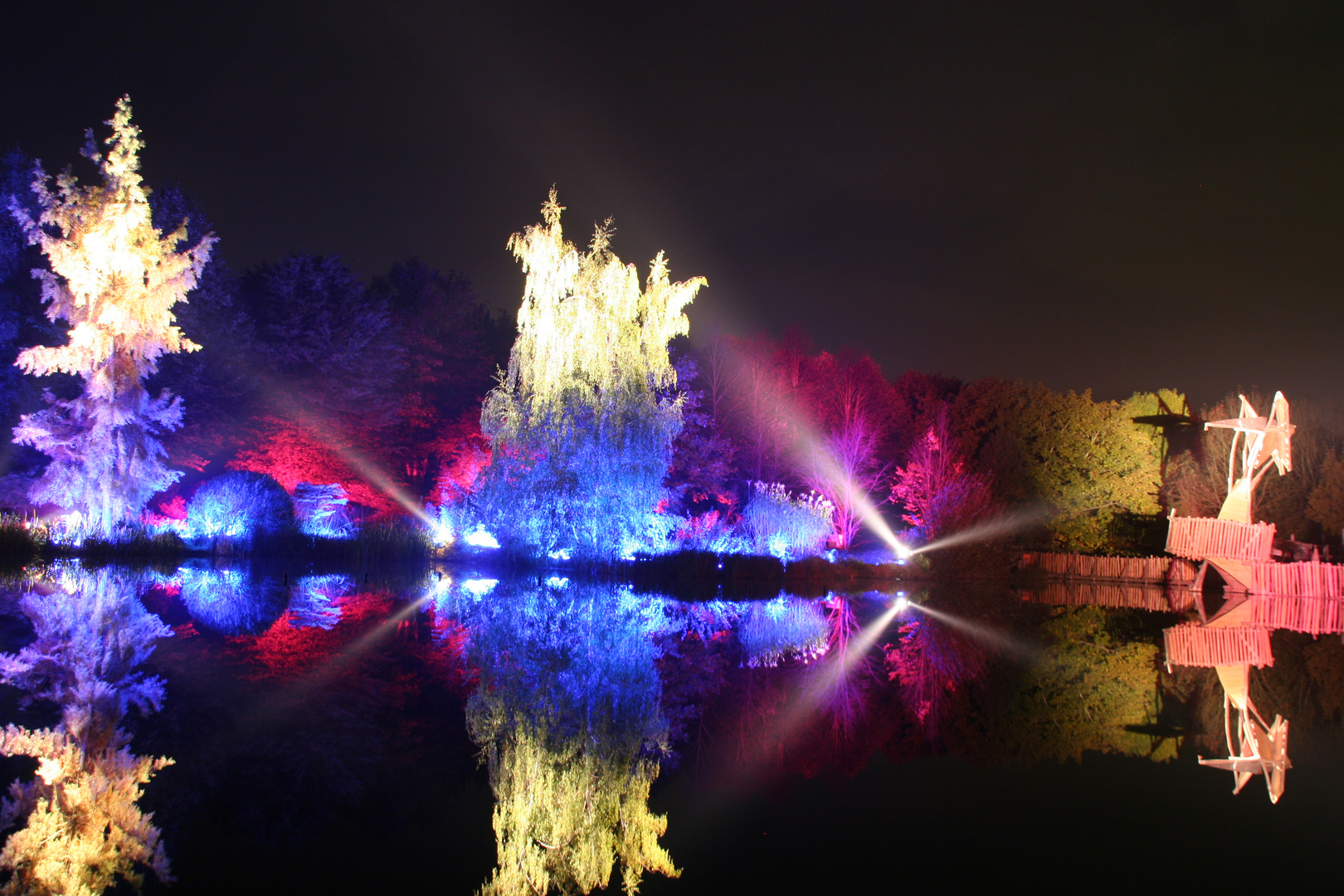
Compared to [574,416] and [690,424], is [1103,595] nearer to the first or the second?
[574,416]

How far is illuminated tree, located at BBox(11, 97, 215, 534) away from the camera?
758 inches

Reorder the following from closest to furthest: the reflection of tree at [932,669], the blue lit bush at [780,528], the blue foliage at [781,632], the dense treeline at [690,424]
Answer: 1. the reflection of tree at [932,669]
2. the blue foliage at [781,632]
3. the blue lit bush at [780,528]
4. the dense treeline at [690,424]

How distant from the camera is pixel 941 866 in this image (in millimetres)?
3023

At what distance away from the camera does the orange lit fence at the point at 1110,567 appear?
967 inches

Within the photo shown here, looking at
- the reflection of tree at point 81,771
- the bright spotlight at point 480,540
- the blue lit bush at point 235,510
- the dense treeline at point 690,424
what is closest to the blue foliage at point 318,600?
the reflection of tree at point 81,771

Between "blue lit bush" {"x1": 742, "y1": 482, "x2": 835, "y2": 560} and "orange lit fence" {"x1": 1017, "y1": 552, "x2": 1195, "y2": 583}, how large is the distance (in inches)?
360

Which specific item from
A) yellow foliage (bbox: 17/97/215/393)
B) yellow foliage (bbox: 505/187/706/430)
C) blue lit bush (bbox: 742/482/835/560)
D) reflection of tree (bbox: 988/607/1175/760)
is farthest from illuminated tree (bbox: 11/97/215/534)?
reflection of tree (bbox: 988/607/1175/760)

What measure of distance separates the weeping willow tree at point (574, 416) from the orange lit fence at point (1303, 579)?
13.7 metres

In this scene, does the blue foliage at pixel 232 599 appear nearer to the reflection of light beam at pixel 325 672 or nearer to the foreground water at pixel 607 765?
the foreground water at pixel 607 765

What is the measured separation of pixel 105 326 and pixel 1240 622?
76.4 ft

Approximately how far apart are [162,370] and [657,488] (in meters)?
18.3

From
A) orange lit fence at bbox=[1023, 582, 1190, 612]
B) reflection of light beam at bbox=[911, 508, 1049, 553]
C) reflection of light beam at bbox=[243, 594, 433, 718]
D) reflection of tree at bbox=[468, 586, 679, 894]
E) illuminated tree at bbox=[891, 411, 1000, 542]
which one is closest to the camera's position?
reflection of tree at bbox=[468, 586, 679, 894]

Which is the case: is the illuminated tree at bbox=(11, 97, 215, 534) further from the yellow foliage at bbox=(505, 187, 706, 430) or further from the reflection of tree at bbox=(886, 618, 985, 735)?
the reflection of tree at bbox=(886, 618, 985, 735)

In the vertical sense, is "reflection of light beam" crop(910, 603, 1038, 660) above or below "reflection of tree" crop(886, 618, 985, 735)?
above
